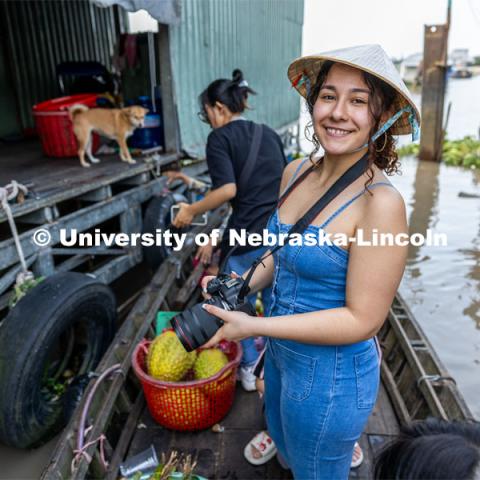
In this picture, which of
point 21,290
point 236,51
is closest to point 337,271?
point 21,290

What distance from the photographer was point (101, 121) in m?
4.85

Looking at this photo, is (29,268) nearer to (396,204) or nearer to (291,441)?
(291,441)

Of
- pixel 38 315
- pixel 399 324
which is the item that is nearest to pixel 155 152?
pixel 38 315

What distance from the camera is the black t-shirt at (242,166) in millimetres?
2836

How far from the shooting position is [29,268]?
3322mm

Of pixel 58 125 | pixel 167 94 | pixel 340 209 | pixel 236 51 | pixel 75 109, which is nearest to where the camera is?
pixel 340 209

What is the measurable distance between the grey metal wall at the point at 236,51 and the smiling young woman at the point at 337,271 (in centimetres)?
413

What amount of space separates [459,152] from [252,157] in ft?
41.9

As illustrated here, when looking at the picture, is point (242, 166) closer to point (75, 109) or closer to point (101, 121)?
point (101, 121)

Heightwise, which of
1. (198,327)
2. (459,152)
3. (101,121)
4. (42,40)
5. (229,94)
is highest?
(42,40)

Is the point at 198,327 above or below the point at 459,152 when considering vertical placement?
above

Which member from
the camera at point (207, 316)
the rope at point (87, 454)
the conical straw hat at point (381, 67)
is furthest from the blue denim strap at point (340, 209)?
the rope at point (87, 454)

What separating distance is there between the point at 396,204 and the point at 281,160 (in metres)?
1.84

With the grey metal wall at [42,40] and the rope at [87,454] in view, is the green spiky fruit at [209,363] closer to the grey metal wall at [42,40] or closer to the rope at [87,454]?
the rope at [87,454]
